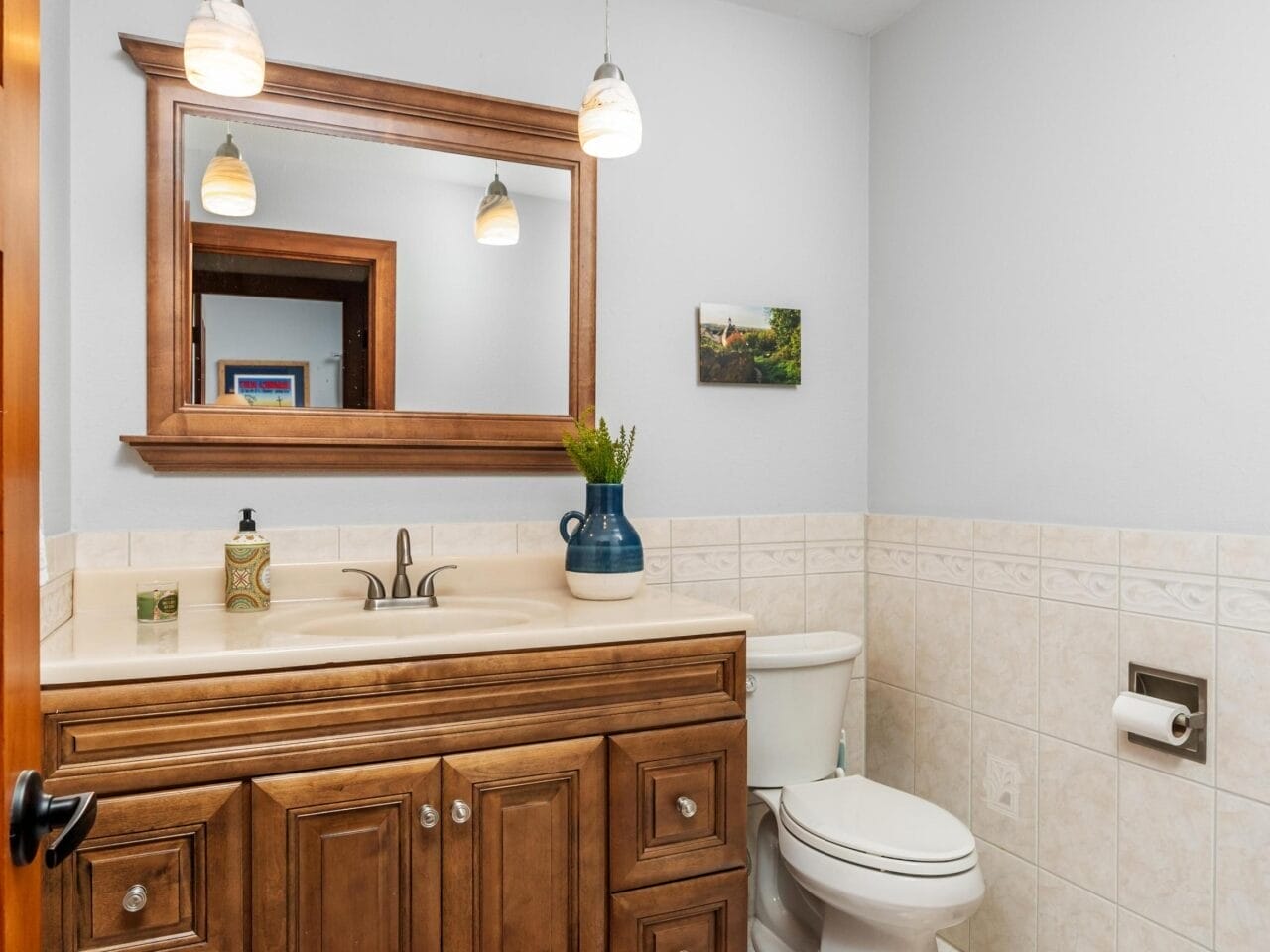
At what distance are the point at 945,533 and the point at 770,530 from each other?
0.46 meters

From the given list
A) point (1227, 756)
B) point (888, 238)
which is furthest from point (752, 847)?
point (888, 238)

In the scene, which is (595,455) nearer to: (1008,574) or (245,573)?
(245,573)

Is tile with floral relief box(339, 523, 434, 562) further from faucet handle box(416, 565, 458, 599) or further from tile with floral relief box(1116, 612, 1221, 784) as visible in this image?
tile with floral relief box(1116, 612, 1221, 784)

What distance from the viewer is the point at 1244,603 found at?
149 cm

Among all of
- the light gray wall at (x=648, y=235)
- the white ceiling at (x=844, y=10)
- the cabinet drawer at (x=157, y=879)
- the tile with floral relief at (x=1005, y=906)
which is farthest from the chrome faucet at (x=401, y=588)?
the white ceiling at (x=844, y=10)

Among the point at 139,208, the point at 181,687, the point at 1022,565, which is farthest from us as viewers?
the point at 1022,565

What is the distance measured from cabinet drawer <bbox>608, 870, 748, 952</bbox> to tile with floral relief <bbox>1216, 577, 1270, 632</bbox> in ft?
3.37

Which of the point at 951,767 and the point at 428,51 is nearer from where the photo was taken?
the point at 428,51

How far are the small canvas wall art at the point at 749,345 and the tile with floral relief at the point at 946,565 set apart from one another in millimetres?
597

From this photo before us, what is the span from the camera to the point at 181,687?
128 cm

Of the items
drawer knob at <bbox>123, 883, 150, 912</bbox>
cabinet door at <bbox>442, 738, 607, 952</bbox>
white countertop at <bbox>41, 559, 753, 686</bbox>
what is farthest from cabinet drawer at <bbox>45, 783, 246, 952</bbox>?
cabinet door at <bbox>442, 738, 607, 952</bbox>

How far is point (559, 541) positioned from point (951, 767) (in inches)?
45.3

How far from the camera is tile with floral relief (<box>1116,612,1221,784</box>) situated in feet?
5.06

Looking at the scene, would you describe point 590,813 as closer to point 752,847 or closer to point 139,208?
point 752,847
